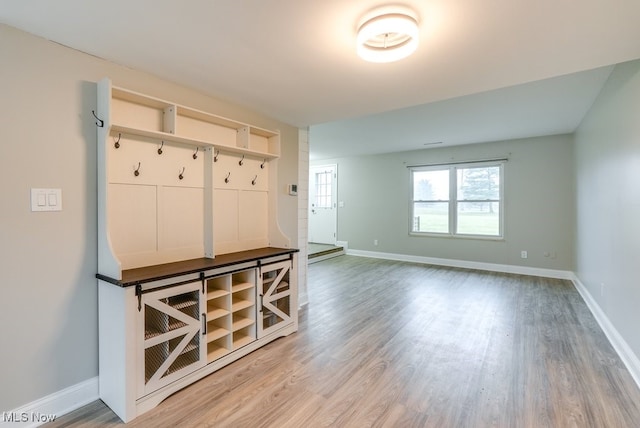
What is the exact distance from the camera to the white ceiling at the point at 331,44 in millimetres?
1486

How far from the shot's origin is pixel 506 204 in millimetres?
5480

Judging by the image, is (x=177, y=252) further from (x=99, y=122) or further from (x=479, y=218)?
(x=479, y=218)

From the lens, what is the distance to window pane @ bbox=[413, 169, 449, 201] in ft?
20.2

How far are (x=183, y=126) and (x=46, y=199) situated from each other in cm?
106

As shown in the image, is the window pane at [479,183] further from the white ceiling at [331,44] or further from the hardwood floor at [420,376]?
the white ceiling at [331,44]

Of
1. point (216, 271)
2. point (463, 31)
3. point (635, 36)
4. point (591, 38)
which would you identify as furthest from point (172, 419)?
point (635, 36)

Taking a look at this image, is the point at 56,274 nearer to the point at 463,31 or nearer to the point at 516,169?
the point at 463,31

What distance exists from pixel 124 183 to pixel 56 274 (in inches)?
26.5

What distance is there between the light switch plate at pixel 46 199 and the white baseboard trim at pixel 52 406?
110 centimetres

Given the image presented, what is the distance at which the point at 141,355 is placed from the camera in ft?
5.83

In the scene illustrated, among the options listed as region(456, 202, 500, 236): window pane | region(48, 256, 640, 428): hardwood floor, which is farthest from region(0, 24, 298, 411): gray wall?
region(456, 202, 500, 236): window pane

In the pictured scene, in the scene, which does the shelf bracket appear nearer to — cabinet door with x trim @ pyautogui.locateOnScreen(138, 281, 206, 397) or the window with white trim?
cabinet door with x trim @ pyautogui.locateOnScreen(138, 281, 206, 397)

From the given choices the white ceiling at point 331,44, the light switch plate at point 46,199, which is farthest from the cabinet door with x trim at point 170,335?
the white ceiling at point 331,44

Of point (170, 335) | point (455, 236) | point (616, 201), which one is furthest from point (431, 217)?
point (170, 335)
